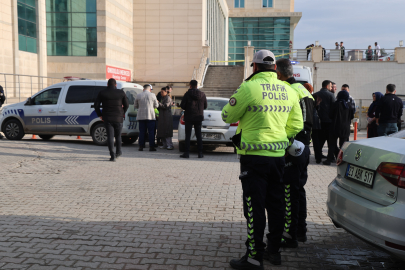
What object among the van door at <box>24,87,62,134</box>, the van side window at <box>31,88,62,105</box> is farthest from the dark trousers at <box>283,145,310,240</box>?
the van side window at <box>31,88,62,105</box>

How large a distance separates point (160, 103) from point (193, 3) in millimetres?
25865

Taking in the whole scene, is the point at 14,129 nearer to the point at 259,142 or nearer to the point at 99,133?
the point at 99,133

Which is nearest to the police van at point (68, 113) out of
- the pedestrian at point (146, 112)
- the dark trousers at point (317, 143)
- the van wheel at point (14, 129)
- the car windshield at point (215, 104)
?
the van wheel at point (14, 129)

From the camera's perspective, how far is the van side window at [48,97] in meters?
13.0

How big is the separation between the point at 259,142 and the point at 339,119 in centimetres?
684

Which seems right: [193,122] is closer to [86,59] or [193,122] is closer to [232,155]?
[232,155]

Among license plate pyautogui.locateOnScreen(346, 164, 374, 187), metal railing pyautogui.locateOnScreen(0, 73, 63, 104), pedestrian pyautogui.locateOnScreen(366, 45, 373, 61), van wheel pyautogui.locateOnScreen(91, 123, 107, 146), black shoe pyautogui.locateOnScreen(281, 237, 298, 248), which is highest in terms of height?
pedestrian pyautogui.locateOnScreen(366, 45, 373, 61)

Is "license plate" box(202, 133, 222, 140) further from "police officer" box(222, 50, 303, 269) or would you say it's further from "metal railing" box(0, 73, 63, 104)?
"metal railing" box(0, 73, 63, 104)

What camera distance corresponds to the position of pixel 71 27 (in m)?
29.7

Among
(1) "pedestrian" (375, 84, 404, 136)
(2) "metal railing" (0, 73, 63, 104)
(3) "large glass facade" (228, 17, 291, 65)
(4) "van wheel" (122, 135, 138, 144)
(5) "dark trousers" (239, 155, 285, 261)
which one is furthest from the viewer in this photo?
(3) "large glass facade" (228, 17, 291, 65)

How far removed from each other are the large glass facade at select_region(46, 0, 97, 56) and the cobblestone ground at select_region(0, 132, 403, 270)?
22566 mm

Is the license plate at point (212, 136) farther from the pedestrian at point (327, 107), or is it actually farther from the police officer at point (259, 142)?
the police officer at point (259, 142)

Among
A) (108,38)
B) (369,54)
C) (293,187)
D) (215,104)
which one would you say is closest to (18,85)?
(108,38)

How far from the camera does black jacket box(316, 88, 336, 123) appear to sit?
9.90 metres
